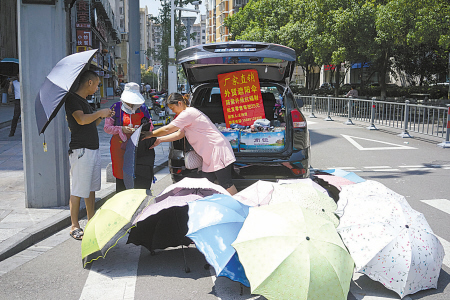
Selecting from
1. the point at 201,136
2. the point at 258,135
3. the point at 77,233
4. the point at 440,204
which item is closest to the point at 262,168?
the point at 258,135

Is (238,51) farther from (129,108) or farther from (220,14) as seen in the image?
(220,14)

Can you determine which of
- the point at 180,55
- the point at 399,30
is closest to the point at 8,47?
the point at 399,30

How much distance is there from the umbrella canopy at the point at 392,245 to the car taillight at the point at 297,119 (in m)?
2.28

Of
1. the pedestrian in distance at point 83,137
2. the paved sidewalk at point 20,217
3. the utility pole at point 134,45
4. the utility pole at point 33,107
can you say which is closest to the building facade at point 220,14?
the utility pole at point 134,45

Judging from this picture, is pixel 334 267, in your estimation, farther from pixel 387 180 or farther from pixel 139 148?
pixel 387 180

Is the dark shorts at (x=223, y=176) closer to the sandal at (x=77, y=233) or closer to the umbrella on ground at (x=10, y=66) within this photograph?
the sandal at (x=77, y=233)

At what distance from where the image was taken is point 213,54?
571cm

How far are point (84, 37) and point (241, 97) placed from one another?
82.9 feet

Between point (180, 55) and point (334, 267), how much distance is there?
3.66 m

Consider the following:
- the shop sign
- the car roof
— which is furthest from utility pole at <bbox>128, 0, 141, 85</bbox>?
the shop sign

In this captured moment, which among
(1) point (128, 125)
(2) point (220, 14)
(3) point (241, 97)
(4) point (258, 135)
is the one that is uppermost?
(2) point (220, 14)

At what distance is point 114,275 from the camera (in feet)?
13.5

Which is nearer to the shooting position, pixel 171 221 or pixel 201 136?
pixel 171 221

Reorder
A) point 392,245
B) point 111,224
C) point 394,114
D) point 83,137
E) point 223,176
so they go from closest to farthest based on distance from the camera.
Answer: point 392,245, point 111,224, point 83,137, point 223,176, point 394,114
